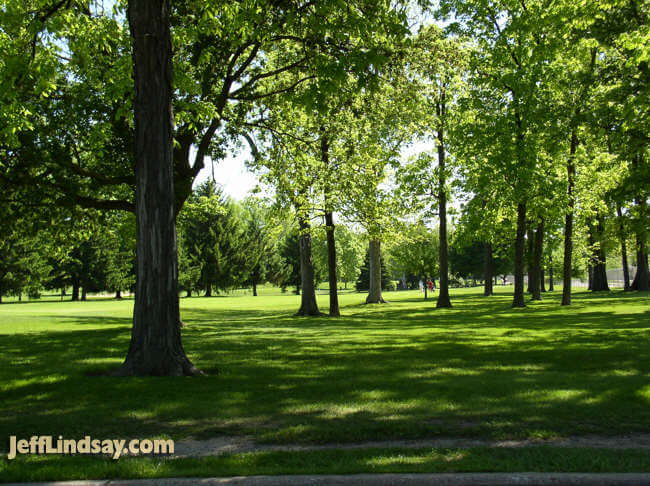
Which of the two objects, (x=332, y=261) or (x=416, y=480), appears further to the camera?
(x=332, y=261)

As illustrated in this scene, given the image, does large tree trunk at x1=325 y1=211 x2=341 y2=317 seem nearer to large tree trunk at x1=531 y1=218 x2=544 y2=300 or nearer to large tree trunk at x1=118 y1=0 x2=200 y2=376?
large tree trunk at x1=531 y1=218 x2=544 y2=300

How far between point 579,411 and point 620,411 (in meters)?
0.52

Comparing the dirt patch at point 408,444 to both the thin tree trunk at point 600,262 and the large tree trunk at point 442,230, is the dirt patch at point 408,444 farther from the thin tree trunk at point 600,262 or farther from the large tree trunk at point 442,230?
the thin tree trunk at point 600,262

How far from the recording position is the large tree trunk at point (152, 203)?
843 centimetres

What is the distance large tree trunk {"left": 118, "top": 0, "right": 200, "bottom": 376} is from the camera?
843 centimetres

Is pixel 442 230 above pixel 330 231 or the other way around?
above

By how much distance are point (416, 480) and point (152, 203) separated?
6.17 meters

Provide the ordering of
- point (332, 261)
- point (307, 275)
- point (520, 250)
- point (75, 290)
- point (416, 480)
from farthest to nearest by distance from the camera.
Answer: point (75, 290), point (520, 250), point (307, 275), point (332, 261), point (416, 480)

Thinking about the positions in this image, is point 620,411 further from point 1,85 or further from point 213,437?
point 1,85

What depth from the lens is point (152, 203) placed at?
8430mm

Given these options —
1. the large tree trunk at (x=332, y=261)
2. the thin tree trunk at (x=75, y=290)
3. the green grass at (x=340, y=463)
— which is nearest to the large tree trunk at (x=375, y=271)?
the large tree trunk at (x=332, y=261)

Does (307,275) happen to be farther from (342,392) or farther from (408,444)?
(408,444)

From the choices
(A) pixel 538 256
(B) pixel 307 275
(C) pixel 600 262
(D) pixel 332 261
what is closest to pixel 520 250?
(A) pixel 538 256

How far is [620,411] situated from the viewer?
629 cm
